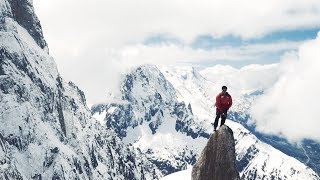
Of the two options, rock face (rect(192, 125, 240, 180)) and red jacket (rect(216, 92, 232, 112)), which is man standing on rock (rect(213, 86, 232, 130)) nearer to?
red jacket (rect(216, 92, 232, 112))

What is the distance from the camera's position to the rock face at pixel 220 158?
45375 millimetres

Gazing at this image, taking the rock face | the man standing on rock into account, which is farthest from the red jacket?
the rock face

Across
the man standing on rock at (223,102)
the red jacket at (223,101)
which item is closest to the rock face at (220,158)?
the man standing on rock at (223,102)

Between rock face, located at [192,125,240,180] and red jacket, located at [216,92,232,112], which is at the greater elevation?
red jacket, located at [216,92,232,112]

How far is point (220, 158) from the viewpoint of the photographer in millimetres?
45438

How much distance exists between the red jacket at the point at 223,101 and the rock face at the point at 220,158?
1508mm

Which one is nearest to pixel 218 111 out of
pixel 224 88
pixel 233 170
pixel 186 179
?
pixel 224 88

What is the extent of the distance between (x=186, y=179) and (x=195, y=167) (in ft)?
127

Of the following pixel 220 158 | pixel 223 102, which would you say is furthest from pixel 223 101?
pixel 220 158

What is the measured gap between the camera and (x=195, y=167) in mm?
47125

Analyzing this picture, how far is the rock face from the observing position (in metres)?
45.4

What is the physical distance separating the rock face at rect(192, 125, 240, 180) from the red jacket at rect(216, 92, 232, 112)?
1.51m

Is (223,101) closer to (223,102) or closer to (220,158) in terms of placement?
(223,102)

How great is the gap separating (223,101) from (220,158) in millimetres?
4632
